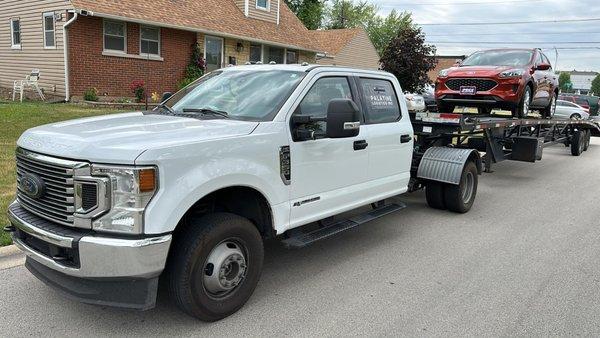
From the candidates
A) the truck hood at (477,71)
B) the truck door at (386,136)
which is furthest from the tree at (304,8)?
the truck door at (386,136)

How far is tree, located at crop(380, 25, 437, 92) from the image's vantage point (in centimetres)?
2408

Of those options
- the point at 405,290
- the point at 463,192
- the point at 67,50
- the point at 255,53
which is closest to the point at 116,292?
the point at 405,290

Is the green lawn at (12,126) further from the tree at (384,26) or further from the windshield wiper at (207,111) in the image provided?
→ the tree at (384,26)

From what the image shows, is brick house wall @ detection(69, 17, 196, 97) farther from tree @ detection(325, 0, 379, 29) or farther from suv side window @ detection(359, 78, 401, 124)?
tree @ detection(325, 0, 379, 29)

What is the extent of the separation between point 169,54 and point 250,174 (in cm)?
1640

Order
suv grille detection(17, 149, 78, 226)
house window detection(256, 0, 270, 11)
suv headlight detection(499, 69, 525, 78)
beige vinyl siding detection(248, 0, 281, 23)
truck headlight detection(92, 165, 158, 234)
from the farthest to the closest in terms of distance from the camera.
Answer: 1. house window detection(256, 0, 270, 11)
2. beige vinyl siding detection(248, 0, 281, 23)
3. suv headlight detection(499, 69, 525, 78)
4. suv grille detection(17, 149, 78, 226)
5. truck headlight detection(92, 165, 158, 234)

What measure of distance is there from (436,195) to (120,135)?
5020 millimetres

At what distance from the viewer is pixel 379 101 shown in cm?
568

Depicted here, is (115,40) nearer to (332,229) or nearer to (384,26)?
(332,229)

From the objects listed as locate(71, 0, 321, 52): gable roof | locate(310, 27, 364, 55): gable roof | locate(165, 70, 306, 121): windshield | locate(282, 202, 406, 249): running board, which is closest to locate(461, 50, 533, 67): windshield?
locate(282, 202, 406, 249): running board

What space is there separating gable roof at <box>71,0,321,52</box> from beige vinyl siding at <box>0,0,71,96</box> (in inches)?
61.3

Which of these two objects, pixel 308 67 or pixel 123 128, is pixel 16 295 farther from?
pixel 308 67

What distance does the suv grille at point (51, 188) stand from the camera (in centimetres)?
329

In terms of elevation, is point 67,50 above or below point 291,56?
below
